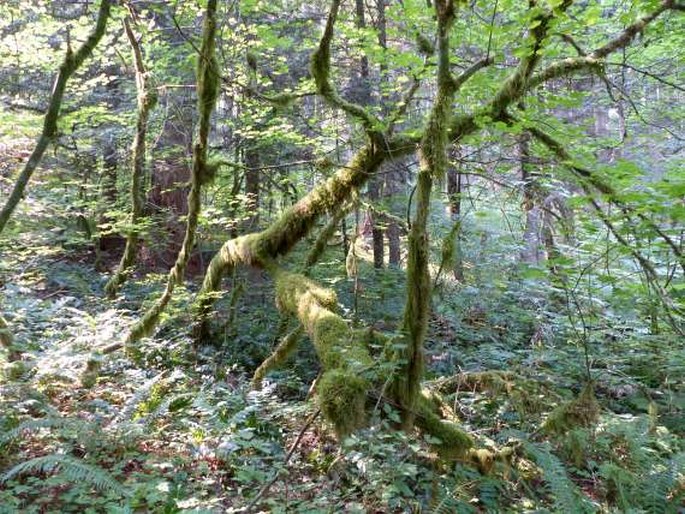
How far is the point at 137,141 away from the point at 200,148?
1.78 m

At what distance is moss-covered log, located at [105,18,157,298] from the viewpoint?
21.6 feet

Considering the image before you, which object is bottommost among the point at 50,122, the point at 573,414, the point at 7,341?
the point at 573,414

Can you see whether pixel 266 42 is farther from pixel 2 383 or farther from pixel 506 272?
pixel 506 272

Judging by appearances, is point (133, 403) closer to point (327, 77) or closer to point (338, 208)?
point (338, 208)

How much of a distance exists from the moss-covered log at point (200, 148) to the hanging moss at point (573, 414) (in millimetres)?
4717

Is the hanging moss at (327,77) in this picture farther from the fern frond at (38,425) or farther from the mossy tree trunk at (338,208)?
the fern frond at (38,425)

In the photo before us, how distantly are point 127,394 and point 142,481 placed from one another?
5.50 feet

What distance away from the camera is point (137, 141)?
725 cm

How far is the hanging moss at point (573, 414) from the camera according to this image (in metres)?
4.03

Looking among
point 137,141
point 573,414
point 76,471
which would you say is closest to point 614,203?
point 573,414

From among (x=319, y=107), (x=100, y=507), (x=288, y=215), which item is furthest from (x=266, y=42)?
(x=100, y=507)

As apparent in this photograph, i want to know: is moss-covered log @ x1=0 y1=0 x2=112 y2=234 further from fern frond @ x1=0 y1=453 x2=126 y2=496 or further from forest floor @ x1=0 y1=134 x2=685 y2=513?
fern frond @ x1=0 y1=453 x2=126 y2=496

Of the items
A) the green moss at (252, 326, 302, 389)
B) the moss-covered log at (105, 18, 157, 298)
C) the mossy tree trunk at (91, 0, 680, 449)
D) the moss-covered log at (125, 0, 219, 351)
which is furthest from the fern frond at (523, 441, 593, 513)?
the moss-covered log at (105, 18, 157, 298)

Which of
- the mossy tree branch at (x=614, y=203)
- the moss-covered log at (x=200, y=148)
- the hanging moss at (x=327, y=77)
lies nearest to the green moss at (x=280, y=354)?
the moss-covered log at (x=200, y=148)
